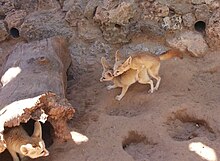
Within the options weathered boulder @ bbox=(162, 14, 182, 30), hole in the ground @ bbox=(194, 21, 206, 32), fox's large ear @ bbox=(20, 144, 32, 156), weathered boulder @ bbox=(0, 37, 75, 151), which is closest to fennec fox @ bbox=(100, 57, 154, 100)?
weathered boulder @ bbox=(0, 37, 75, 151)

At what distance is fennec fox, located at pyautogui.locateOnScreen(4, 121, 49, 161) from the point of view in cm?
315

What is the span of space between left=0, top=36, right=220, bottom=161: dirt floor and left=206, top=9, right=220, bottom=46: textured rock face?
153 millimetres

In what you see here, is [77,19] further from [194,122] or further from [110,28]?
[194,122]

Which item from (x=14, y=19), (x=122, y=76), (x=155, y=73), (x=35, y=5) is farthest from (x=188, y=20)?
(x=14, y=19)

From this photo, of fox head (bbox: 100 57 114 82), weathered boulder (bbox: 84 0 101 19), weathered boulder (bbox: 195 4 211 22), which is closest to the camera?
fox head (bbox: 100 57 114 82)

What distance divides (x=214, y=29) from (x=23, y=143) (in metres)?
2.84

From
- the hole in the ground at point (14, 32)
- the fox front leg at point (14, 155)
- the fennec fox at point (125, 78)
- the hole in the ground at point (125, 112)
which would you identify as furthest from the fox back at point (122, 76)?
the hole in the ground at point (14, 32)

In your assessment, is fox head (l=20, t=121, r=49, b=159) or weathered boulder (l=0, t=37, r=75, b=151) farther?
weathered boulder (l=0, t=37, r=75, b=151)

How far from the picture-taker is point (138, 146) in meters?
3.75

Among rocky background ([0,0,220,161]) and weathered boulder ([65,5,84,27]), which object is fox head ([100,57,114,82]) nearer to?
rocky background ([0,0,220,161])

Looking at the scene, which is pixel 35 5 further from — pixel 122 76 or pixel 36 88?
pixel 36 88

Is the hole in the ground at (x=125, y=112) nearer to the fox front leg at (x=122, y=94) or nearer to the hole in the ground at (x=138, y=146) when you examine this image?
the fox front leg at (x=122, y=94)

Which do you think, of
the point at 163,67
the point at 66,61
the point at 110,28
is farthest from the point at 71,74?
the point at 163,67

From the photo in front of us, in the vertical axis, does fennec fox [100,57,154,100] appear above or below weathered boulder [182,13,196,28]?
below
